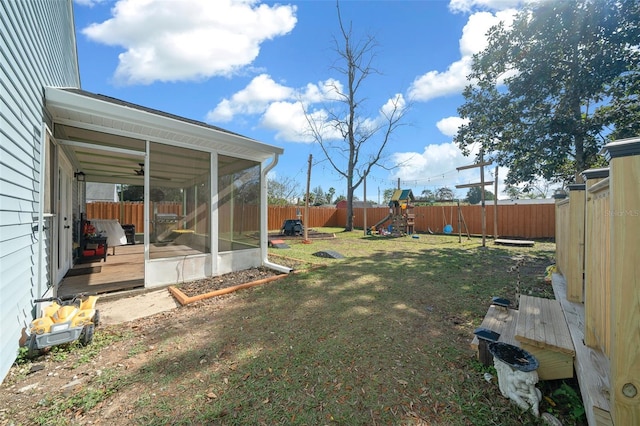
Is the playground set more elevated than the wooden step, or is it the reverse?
the playground set

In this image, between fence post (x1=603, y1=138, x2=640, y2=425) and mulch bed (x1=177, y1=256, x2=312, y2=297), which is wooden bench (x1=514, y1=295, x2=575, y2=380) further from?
mulch bed (x1=177, y1=256, x2=312, y2=297)

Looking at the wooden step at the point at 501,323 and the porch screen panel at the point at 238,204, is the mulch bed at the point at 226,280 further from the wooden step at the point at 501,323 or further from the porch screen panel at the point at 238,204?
the wooden step at the point at 501,323

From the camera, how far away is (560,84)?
26.9 feet

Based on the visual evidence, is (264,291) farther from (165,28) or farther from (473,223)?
(473,223)

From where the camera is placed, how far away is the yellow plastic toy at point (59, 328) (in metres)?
2.34

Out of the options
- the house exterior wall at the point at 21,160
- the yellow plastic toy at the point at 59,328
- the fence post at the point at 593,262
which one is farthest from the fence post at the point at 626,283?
the yellow plastic toy at the point at 59,328

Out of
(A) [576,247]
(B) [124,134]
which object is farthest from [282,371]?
(B) [124,134]

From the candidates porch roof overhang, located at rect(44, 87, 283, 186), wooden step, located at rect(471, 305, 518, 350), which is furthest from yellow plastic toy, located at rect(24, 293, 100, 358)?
wooden step, located at rect(471, 305, 518, 350)

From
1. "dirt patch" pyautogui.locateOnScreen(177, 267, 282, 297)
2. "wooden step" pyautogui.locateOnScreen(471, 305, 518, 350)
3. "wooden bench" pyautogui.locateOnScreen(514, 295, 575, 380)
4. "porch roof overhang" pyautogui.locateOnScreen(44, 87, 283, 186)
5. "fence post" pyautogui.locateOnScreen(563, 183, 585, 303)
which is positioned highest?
"porch roof overhang" pyautogui.locateOnScreen(44, 87, 283, 186)

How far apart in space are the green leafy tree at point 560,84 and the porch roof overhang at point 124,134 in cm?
877

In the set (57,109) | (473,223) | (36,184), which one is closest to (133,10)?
(57,109)

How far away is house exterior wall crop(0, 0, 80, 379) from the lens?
201 centimetres

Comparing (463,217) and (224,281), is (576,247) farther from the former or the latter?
(463,217)

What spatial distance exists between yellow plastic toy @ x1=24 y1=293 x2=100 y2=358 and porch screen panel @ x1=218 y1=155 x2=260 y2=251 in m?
2.43
